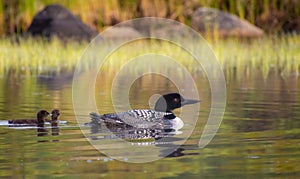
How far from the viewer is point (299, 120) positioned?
11406mm

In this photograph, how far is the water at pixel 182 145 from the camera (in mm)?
7695

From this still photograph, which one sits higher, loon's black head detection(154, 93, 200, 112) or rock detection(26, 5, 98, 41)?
rock detection(26, 5, 98, 41)

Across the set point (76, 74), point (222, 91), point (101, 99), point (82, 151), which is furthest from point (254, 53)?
point (82, 151)

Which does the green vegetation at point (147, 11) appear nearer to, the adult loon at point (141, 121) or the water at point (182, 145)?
the water at point (182, 145)

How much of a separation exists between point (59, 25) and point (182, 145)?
1816cm

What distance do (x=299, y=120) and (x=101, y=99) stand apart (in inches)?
159

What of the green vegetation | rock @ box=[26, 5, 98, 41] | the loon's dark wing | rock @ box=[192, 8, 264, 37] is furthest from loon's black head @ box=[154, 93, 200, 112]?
the green vegetation

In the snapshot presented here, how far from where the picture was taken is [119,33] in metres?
28.1

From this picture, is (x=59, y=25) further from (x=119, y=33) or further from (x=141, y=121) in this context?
(x=141, y=121)

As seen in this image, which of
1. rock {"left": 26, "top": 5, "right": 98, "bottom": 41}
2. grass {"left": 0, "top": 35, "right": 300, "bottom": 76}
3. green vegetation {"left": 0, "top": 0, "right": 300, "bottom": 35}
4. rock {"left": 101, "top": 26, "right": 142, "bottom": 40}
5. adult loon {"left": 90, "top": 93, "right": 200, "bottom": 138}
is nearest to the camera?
adult loon {"left": 90, "top": 93, "right": 200, "bottom": 138}

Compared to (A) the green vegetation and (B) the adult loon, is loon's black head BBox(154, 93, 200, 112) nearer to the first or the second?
(B) the adult loon

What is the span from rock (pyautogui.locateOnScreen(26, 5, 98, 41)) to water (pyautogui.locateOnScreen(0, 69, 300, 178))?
36.2 feet

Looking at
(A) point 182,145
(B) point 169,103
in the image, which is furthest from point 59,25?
(A) point 182,145

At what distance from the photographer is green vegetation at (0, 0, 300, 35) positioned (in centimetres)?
2794
